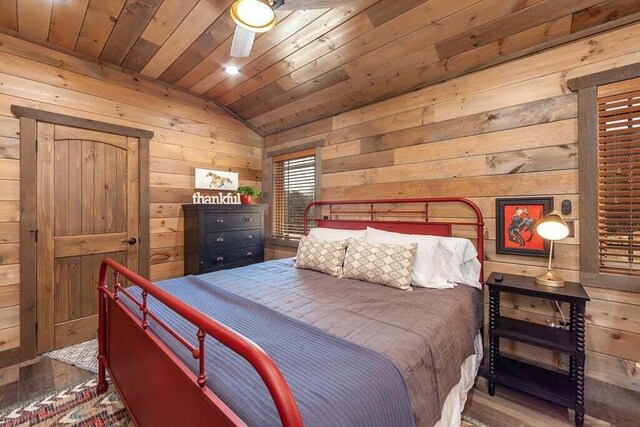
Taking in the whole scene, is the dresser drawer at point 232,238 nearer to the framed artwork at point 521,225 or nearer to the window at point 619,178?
the framed artwork at point 521,225

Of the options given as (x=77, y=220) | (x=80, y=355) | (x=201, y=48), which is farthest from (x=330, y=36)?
(x=80, y=355)

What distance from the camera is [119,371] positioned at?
1727mm

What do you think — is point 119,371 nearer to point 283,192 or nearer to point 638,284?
point 283,192

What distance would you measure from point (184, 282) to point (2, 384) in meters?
1.52

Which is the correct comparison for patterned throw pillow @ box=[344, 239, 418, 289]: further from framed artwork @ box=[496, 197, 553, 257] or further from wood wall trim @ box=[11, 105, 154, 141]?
wood wall trim @ box=[11, 105, 154, 141]

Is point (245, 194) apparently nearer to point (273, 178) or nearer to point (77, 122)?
point (273, 178)

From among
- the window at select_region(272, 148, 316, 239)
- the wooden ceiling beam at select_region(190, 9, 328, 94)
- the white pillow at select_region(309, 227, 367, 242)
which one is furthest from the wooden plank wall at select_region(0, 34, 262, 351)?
the white pillow at select_region(309, 227, 367, 242)

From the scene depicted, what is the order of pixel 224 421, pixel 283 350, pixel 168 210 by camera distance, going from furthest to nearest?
pixel 168 210, pixel 283 350, pixel 224 421

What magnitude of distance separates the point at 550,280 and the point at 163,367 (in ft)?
7.47

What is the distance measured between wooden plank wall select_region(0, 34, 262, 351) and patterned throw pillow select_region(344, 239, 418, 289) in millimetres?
2223

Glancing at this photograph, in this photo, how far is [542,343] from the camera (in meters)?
1.79

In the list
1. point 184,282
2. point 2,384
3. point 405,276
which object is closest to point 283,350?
point 405,276

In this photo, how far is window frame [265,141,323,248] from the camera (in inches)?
142

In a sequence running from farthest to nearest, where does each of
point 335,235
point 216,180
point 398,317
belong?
point 216,180 < point 335,235 < point 398,317
